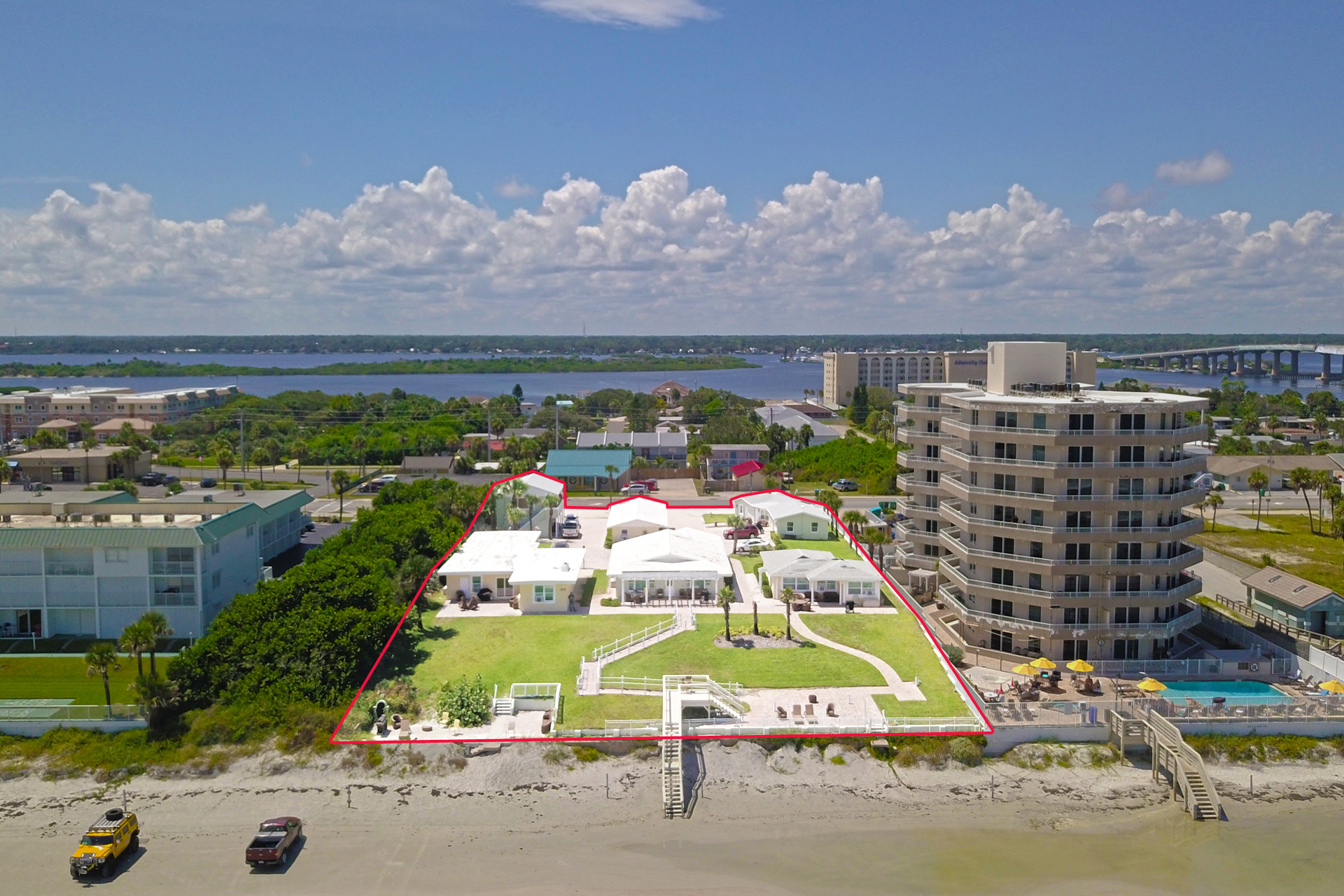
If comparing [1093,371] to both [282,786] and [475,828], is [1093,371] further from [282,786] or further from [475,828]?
[282,786]

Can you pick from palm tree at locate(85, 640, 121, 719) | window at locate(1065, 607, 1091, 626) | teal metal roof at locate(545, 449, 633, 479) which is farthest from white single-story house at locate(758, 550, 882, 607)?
teal metal roof at locate(545, 449, 633, 479)

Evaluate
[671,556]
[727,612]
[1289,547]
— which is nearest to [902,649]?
[727,612]

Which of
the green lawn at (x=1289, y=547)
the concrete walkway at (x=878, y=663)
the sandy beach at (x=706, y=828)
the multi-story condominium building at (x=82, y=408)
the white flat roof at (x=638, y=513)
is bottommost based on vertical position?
the sandy beach at (x=706, y=828)

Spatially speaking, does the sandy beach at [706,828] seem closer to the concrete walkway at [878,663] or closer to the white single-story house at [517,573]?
the concrete walkway at [878,663]

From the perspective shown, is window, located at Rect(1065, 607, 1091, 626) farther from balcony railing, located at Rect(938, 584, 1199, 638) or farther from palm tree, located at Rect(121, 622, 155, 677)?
palm tree, located at Rect(121, 622, 155, 677)

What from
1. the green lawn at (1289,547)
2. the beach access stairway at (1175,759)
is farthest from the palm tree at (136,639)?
the green lawn at (1289,547)
